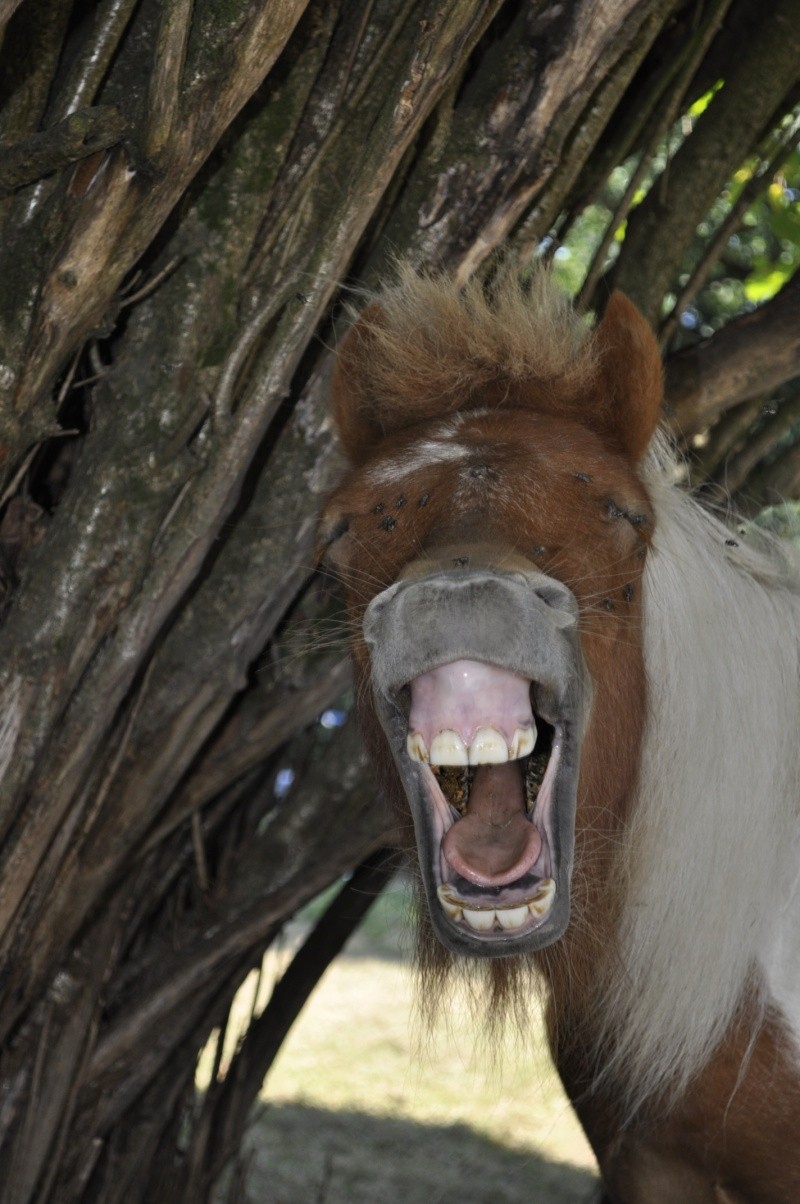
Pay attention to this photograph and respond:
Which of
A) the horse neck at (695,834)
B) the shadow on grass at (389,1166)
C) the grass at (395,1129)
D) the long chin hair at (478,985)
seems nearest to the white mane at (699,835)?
the horse neck at (695,834)

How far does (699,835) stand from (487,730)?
0.53 meters

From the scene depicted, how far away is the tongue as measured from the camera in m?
1.49

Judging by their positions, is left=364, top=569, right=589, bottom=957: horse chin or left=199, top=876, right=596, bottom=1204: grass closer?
left=364, top=569, right=589, bottom=957: horse chin

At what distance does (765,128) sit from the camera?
107 inches

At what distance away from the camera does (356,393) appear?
1.93 m

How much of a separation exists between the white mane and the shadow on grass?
238cm

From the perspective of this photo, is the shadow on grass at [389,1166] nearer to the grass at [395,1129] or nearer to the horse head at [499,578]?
the grass at [395,1129]

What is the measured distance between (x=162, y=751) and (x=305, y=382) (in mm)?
762

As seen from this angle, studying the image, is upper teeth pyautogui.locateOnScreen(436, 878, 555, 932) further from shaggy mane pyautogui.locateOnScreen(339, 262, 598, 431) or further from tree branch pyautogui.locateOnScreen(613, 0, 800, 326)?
tree branch pyautogui.locateOnScreen(613, 0, 800, 326)

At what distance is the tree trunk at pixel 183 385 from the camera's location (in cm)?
186

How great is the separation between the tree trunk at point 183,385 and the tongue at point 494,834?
21.5 inches

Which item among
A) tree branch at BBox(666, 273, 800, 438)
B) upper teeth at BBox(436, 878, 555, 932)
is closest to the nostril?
upper teeth at BBox(436, 878, 555, 932)

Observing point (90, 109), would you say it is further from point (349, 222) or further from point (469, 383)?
point (469, 383)

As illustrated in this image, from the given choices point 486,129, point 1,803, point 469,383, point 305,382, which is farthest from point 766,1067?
point 486,129
